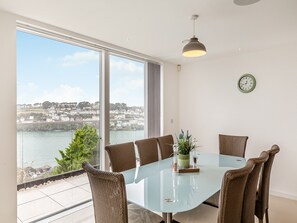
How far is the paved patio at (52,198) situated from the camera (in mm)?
2549

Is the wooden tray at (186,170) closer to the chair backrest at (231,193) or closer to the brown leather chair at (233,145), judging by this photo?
the chair backrest at (231,193)

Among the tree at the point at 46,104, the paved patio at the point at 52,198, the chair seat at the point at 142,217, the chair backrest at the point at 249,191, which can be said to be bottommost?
the paved patio at the point at 52,198

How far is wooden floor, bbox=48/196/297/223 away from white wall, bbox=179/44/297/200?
371mm

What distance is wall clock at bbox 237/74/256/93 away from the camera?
3.68 m

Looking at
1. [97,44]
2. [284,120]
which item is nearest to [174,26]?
[97,44]

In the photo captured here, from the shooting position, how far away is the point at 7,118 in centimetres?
220

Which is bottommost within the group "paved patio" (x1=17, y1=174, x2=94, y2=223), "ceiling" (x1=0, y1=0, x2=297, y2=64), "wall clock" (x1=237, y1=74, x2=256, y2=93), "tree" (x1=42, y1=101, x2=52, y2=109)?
"paved patio" (x1=17, y1=174, x2=94, y2=223)

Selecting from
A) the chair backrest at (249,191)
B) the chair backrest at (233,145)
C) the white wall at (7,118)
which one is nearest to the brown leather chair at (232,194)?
the chair backrest at (249,191)

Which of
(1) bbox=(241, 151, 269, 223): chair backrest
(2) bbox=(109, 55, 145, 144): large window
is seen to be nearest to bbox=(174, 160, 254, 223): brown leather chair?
(1) bbox=(241, 151, 269, 223): chair backrest

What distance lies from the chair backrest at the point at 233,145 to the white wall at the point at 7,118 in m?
2.93

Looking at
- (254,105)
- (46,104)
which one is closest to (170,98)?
(254,105)

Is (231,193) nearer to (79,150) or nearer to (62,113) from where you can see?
(79,150)

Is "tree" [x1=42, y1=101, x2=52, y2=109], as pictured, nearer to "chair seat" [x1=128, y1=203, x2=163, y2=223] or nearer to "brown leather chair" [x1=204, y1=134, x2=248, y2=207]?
"chair seat" [x1=128, y1=203, x2=163, y2=223]

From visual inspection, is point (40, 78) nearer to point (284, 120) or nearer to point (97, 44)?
point (97, 44)
